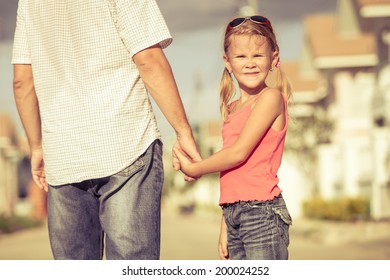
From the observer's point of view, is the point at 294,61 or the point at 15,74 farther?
the point at 294,61

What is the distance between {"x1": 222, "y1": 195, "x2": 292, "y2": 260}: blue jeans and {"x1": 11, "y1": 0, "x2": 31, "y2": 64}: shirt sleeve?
1.12 metres

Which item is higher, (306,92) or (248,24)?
(248,24)

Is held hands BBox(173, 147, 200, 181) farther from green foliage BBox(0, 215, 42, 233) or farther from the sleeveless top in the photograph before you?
green foliage BBox(0, 215, 42, 233)

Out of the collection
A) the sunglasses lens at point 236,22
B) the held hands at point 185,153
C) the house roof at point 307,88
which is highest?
the sunglasses lens at point 236,22

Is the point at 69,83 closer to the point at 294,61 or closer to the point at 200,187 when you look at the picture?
the point at 294,61

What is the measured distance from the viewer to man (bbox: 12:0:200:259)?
3.32 m

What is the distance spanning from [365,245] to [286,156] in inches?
556

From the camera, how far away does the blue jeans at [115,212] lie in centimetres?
330

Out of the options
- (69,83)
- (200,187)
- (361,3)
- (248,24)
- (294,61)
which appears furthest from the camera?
(200,187)

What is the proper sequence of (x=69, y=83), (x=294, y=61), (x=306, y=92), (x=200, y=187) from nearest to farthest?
(x=69, y=83) → (x=306, y=92) → (x=294, y=61) → (x=200, y=187)

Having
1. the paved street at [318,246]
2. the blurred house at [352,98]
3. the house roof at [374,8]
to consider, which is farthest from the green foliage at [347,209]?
the house roof at [374,8]

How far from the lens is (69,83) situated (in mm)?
3379

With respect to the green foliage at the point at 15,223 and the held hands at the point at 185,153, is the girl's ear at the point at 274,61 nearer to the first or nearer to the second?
the held hands at the point at 185,153
